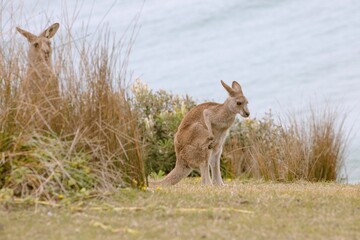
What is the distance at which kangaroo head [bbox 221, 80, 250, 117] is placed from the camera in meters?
11.3

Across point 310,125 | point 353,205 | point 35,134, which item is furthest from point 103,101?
point 310,125

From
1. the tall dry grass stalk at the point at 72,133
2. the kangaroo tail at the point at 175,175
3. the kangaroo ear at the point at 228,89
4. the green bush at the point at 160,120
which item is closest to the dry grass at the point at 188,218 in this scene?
the tall dry grass stalk at the point at 72,133

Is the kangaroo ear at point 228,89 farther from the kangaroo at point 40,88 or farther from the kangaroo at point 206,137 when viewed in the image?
the kangaroo at point 40,88

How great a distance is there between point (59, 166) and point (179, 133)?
468 centimetres

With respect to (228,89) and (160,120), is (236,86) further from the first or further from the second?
(160,120)

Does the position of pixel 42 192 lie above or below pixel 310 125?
below

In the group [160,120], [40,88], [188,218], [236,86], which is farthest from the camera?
[160,120]

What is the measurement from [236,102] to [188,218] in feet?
16.9

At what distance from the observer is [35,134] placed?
7.32m

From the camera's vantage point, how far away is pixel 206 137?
1118 cm

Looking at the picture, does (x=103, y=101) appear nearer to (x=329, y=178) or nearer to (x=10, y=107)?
(x=10, y=107)

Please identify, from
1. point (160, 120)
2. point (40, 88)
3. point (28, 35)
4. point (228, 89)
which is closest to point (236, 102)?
point (228, 89)

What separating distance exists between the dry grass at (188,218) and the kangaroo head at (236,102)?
372cm

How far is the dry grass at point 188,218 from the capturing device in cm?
583
